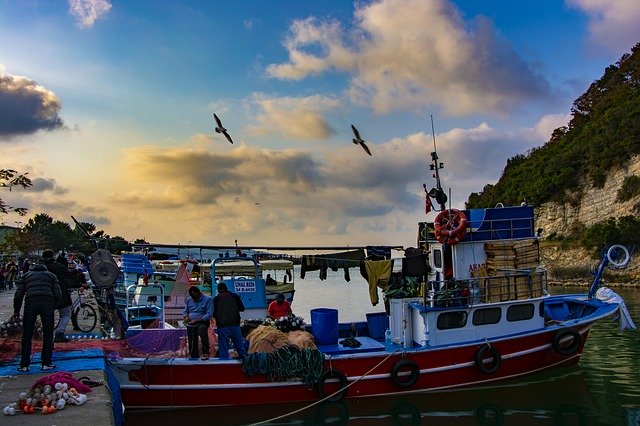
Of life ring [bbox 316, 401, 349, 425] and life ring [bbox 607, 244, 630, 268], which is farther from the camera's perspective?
life ring [bbox 607, 244, 630, 268]

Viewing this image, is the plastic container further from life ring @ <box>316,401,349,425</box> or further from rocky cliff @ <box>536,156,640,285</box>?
rocky cliff @ <box>536,156,640,285</box>

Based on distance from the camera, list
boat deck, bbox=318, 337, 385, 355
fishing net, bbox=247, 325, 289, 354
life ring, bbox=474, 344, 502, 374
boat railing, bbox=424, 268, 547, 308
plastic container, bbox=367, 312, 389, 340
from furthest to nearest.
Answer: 1. plastic container, bbox=367, 312, 389, 340
2. life ring, bbox=474, 344, 502, 374
3. boat railing, bbox=424, 268, 547, 308
4. boat deck, bbox=318, 337, 385, 355
5. fishing net, bbox=247, 325, 289, 354

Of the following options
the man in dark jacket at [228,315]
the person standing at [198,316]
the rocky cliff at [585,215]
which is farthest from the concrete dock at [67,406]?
the rocky cliff at [585,215]

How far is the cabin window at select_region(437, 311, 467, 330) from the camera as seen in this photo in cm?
1438

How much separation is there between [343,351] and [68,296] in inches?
269

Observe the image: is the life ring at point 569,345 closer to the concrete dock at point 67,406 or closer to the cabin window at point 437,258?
the cabin window at point 437,258

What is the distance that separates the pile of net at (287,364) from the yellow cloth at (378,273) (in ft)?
10.9

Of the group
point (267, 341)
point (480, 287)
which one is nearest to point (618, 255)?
point (480, 287)

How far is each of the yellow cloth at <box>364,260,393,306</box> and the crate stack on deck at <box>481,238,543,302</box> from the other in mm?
2656

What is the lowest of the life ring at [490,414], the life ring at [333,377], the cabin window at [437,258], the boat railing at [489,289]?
the life ring at [490,414]

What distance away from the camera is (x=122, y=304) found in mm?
25281

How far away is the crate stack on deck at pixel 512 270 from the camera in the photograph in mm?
14828

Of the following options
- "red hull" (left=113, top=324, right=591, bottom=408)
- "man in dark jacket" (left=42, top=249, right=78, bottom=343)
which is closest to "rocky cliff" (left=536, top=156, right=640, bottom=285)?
"red hull" (left=113, top=324, right=591, bottom=408)

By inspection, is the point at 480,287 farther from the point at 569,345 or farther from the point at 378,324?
the point at 569,345
